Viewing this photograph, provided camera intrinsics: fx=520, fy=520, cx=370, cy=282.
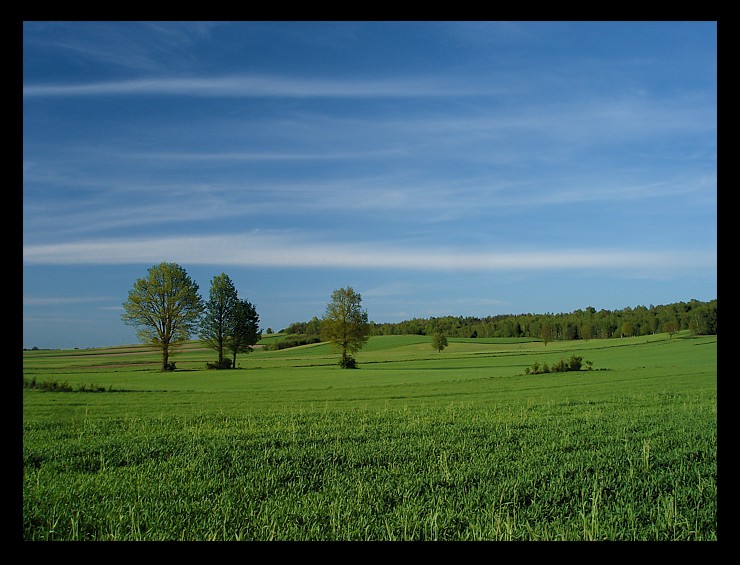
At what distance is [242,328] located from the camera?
82.0 feet

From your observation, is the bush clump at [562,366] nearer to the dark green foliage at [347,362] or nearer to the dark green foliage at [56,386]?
the dark green foliage at [347,362]

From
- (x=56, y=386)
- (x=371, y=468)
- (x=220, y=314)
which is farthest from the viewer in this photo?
(x=220, y=314)

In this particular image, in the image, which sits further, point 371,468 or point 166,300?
point 166,300

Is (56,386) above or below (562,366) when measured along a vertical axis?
above

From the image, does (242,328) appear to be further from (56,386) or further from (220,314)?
(56,386)

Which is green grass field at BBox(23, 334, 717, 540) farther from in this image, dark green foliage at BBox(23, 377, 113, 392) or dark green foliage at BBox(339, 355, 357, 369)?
dark green foliage at BBox(339, 355, 357, 369)

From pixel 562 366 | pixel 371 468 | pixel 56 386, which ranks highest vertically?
pixel 371 468

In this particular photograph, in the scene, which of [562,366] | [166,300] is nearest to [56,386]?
[166,300]

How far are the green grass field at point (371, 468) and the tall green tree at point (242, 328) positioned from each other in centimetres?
1021

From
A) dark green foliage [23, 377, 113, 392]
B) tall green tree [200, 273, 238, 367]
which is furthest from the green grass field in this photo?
tall green tree [200, 273, 238, 367]

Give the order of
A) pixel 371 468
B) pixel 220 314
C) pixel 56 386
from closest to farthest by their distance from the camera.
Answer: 1. pixel 371 468
2. pixel 56 386
3. pixel 220 314

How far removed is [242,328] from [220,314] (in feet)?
4.45
